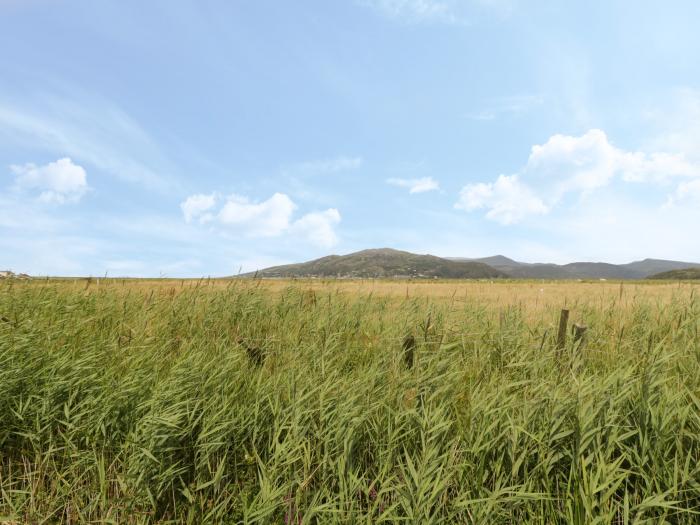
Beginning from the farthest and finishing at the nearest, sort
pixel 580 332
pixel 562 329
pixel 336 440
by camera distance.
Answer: pixel 562 329 → pixel 580 332 → pixel 336 440

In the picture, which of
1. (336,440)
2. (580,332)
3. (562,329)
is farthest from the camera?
(562,329)

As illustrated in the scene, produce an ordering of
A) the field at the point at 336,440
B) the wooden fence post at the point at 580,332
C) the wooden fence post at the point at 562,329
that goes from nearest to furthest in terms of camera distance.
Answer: the field at the point at 336,440
the wooden fence post at the point at 580,332
the wooden fence post at the point at 562,329

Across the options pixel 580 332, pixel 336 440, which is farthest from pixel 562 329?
pixel 336 440

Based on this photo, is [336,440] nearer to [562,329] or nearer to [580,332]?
[580,332]

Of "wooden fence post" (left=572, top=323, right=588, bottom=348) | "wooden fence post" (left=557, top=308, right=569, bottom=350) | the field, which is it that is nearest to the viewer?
the field

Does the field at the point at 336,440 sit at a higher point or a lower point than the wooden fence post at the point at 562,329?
lower

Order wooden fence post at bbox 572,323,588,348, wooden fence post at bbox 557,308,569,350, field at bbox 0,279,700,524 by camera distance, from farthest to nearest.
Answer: wooden fence post at bbox 557,308,569,350 → wooden fence post at bbox 572,323,588,348 → field at bbox 0,279,700,524

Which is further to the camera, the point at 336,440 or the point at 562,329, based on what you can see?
the point at 562,329

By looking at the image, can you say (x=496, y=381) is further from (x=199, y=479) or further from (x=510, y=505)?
(x=199, y=479)

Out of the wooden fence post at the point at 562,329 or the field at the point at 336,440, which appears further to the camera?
the wooden fence post at the point at 562,329

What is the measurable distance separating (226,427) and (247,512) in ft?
3.25

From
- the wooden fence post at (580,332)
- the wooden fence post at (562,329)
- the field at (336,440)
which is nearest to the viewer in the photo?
the field at (336,440)

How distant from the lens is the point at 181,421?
3.42 metres

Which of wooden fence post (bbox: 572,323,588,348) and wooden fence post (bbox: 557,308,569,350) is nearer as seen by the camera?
wooden fence post (bbox: 572,323,588,348)
